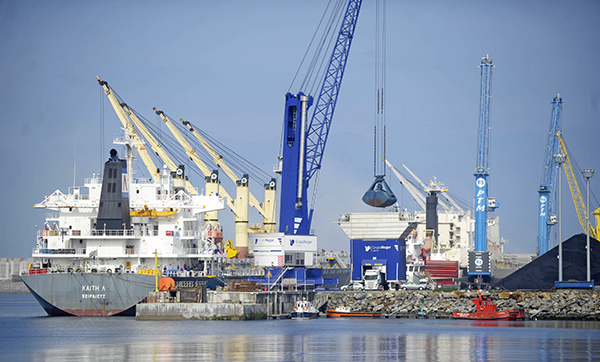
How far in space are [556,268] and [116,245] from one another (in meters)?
44.1

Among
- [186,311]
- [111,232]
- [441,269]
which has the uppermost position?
[111,232]

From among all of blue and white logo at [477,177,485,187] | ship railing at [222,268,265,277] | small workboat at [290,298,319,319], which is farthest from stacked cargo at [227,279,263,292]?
blue and white logo at [477,177,485,187]

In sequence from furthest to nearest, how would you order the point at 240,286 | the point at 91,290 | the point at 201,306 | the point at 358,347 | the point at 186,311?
the point at 240,286, the point at 91,290, the point at 186,311, the point at 201,306, the point at 358,347

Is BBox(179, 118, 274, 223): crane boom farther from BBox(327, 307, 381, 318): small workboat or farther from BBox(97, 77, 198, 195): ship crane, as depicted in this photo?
BBox(327, 307, 381, 318): small workboat

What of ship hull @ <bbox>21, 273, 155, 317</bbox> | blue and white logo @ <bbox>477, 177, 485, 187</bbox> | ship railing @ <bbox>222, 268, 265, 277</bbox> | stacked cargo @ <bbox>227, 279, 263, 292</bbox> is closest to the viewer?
ship hull @ <bbox>21, 273, 155, 317</bbox>

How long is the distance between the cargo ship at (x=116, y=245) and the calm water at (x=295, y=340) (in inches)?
89.7

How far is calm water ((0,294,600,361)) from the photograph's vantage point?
150 ft

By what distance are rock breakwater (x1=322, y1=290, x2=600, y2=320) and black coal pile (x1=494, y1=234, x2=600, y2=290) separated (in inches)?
432

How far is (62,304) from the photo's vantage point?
6569cm

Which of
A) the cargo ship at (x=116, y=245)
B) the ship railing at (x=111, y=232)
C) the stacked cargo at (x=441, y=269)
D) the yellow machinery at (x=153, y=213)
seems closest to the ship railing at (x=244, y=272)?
the cargo ship at (x=116, y=245)

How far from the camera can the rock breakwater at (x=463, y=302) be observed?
71.1 meters

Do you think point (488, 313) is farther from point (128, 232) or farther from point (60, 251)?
point (60, 251)

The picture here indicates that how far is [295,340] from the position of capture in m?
54.1

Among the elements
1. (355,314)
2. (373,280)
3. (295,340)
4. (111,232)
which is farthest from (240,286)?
(373,280)
